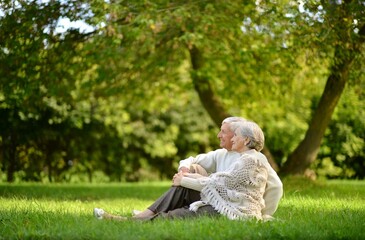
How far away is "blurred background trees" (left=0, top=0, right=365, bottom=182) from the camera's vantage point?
1141cm

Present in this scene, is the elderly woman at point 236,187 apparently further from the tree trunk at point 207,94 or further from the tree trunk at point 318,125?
the tree trunk at point 207,94

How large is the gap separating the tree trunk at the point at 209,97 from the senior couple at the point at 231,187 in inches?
287

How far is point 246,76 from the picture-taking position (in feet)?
47.8

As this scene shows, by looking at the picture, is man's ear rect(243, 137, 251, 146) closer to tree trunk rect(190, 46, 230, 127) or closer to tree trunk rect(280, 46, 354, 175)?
tree trunk rect(280, 46, 354, 175)

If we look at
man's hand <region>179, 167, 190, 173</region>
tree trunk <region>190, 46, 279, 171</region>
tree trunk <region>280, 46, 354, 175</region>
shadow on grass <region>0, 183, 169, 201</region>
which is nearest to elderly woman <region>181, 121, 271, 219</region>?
man's hand <region>179, 167, 190, 173</region>

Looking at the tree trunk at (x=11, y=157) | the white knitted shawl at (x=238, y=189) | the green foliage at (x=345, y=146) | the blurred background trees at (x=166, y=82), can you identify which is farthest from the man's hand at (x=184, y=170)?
the green foliage at (x=345, y=146)

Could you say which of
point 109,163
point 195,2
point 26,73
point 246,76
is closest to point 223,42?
point 195,2

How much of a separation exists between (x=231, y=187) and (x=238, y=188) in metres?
0.07

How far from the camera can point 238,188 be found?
6289 millimetres

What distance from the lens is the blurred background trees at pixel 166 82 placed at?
1141cm

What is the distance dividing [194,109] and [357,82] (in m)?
6.68

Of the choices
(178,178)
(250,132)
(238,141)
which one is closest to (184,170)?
(178,178)

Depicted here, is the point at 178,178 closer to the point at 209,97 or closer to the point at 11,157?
the point at 209,97

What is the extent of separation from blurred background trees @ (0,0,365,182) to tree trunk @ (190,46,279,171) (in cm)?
3
